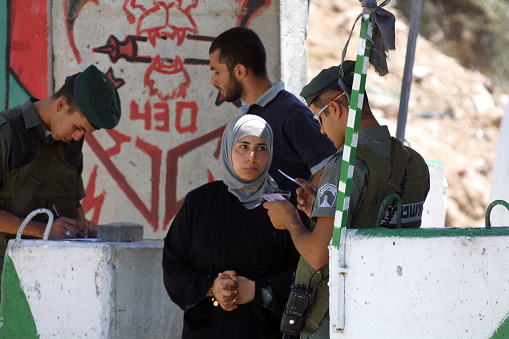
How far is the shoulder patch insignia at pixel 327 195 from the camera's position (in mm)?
2219

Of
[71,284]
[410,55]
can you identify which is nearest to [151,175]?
[71,284]

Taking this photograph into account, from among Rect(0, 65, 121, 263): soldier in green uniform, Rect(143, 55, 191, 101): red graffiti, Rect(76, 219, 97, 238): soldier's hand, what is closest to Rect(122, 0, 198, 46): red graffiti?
Rect(143, 55, 191, 101): red graffiti

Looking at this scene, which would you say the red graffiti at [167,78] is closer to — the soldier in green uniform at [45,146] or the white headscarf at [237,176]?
the soldier in green uniform at [45,146]

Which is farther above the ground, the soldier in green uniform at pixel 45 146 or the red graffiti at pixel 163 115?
the red graffiti at pixel 163 115

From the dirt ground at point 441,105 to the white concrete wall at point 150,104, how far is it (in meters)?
5.25

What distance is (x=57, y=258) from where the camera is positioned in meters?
3.15

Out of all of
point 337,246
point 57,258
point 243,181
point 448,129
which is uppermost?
point 448,129

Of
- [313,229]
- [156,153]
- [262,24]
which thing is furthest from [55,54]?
[313,229]

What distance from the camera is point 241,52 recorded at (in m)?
3.86

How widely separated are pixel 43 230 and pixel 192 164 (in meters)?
1.87

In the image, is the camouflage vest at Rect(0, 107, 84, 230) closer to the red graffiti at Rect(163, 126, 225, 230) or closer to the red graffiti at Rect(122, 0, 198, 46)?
the red graffiti at Rect(163, 126, 225, 230)

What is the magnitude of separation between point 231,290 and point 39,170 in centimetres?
132

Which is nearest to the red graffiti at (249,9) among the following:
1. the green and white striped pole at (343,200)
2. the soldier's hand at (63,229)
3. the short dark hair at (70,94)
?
the short dark hair at (70,94)

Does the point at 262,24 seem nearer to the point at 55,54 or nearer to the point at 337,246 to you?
the point at 55,54
